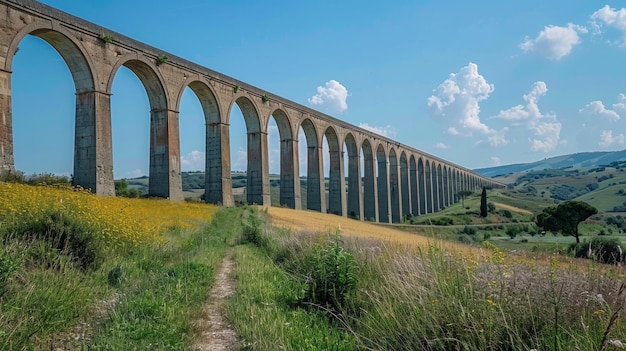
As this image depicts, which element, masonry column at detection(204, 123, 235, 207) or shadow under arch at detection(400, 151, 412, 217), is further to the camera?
shadow under arch at detection(400, 151, 412, 217)

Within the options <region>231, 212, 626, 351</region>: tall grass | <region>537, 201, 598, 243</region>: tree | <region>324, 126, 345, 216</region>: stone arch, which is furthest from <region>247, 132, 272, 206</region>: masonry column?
<region>231, 212, 626, 351</region>: tall grass

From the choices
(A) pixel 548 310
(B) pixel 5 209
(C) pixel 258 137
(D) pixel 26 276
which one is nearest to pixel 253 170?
(C) pixel 258 137

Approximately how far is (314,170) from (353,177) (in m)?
8.18

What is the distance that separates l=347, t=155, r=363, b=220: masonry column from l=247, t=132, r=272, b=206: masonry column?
48.5ft

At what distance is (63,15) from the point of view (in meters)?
17.5

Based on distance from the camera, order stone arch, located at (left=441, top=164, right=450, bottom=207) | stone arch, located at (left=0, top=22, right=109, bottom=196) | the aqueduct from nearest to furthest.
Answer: the aqueduct → stone arch, located at (left=0, top=22, right=109, bottom=196) → stone arch, located at (left=441, top=164, right=450, bottom=207)

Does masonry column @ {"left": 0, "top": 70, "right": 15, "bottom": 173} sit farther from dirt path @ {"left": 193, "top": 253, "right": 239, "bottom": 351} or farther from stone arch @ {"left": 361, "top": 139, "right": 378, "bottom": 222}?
stone arch @ {"left": 361, "top": 139, "right": 378, "bottom": 222}

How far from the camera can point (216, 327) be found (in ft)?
14.8

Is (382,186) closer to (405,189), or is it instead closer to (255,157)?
(405,189)

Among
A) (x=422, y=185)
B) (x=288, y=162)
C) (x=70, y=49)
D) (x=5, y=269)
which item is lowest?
(x=5, y=269)

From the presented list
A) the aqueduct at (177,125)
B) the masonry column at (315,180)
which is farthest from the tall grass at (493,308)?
the masonry column at (315,180)

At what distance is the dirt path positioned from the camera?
3.94m

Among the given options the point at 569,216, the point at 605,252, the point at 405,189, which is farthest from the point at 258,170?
the point at 405,189

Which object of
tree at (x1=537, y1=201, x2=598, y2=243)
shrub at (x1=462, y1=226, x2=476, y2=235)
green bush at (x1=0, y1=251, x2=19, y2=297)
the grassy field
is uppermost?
green bush at (x1=0, y1=251, x2=19, y2=297)
